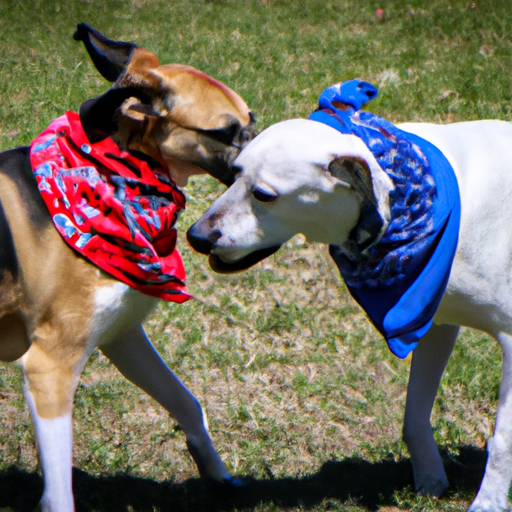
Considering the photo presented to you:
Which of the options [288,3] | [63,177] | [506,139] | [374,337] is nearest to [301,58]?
[288,3]

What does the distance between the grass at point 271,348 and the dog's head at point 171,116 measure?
67.9 inches

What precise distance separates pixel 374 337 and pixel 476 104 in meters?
2.99

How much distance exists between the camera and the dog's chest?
3.06 m

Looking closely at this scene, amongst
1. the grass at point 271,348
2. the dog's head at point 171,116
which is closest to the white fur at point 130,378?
the grass at point 271,348

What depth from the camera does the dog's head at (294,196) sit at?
288cm

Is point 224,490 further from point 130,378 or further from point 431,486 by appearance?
point 431,486

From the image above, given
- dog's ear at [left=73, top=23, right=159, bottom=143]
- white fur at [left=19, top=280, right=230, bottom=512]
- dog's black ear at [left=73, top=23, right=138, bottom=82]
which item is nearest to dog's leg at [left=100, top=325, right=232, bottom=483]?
white fur at [left=19, top=280, right=230, bottom=512]

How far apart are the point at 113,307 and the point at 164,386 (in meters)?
0.77

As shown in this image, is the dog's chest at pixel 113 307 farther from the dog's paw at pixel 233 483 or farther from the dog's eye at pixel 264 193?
the dog's paw at pixel 233 483

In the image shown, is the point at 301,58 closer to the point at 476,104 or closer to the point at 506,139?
the point at 476,104

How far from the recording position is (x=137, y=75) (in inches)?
122

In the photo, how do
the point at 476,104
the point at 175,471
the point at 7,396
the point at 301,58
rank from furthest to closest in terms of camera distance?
the point at 301,58 < the point at 476,104 < the point at 7,396 < the point at 175,471

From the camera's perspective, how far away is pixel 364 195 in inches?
116

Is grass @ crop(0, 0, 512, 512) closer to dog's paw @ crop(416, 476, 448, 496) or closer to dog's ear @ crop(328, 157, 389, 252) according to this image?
dog's paw @ crop(416, 476, 448, 496)
